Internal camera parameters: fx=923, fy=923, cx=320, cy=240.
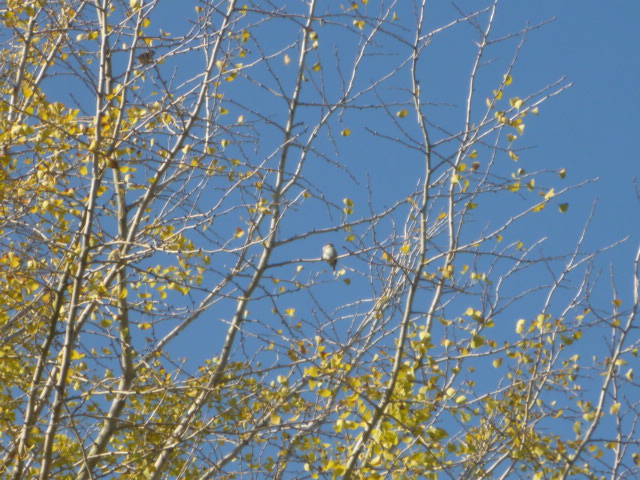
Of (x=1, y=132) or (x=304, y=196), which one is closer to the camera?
(x=1, y=132)

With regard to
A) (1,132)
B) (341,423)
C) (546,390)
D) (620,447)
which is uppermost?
(1,132)

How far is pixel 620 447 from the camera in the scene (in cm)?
548

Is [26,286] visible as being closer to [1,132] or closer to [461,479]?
[1,132]

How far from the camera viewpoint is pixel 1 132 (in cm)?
514

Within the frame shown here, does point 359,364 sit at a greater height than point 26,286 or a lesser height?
lesser

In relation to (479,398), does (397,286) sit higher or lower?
higher

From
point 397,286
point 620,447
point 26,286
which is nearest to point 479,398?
point 620,447

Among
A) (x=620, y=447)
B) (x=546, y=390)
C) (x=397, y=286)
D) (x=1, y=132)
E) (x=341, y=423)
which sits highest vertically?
(x=397, y=286)

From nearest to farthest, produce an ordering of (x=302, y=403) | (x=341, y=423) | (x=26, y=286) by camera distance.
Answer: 1. (x=341, y=423)
2. (x=26, y=286)
3. (x=302, y=403)

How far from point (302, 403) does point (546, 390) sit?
166cm

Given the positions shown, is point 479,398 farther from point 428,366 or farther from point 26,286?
point 26,286

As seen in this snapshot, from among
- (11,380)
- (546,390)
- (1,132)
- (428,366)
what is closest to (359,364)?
(428,366)

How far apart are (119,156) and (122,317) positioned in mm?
1353

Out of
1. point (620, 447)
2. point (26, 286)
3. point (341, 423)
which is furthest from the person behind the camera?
point (26, 286)
